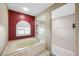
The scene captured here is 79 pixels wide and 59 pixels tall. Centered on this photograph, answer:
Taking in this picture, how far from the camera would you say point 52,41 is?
3.15 meters

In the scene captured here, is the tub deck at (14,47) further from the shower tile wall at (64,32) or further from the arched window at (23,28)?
the arched window at (23,28)

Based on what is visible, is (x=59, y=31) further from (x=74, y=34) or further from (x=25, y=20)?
(x=25, y=20)

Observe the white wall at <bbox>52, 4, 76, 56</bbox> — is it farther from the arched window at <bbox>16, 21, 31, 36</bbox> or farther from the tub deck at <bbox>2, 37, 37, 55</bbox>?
the arched window at <bbox>16, 21, 31, 36</bbox>

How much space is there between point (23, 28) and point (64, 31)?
343cm

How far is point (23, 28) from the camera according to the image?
522 centimetres

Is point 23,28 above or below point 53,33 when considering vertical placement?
above

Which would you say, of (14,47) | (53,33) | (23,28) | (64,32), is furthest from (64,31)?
(23,28)

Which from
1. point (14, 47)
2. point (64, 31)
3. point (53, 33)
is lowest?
point (14, 47)

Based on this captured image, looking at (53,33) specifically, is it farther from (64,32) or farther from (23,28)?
(23,28)

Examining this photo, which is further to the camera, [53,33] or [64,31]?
[53,33]

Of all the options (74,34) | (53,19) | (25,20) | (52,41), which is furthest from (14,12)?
(74,34)

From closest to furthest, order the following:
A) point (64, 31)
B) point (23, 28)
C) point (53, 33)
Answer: point (64, 31), point (53, 33), point (23, 28)

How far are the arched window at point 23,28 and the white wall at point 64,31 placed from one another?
8.66 ft

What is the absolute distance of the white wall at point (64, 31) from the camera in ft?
6.97
